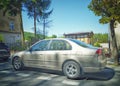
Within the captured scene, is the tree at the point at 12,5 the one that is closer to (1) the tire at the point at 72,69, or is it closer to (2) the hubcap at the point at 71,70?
(1) the tire at the point at 72,69

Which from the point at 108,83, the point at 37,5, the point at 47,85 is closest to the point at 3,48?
the point at 47,85

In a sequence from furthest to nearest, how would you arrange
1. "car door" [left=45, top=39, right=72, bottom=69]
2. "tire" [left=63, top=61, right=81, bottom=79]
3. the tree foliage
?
the tree foliage < "car door" [left=45, top=39, right=72, bottom=69] < "tire" [left=63, top=61, right=81, bottom=79]

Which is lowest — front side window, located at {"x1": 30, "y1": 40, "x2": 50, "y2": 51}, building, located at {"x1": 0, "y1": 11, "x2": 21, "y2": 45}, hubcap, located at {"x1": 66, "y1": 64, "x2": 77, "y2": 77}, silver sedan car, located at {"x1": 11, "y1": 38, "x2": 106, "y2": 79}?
hubcap, located at {"x1": 66, "y1": 64, "x2": 77, "y2": 77}

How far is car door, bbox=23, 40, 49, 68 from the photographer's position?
979 centimetres

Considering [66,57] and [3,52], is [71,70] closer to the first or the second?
[66,57]

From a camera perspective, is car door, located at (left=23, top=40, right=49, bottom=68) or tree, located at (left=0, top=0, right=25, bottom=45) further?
tree, located at (left=0, top=0, right=25, bottom=45)

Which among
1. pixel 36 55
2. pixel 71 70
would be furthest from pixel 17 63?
pixel 71 70

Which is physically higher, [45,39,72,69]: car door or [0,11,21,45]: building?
[0,11,21,45]: building

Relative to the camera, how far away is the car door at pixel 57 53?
8.91m

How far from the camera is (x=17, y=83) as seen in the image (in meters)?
7.84

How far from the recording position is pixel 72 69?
8.58 metres

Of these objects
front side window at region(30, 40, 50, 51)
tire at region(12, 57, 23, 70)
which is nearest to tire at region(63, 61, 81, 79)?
front side window at region(30, 40, 50, 51)

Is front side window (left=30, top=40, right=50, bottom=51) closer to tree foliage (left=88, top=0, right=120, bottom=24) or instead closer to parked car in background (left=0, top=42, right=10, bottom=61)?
tree foliage (left=88, top=0, right=120, bottom=24)

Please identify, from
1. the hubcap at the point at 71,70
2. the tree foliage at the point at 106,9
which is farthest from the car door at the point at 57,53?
the tree foliage at the point at 106,9
